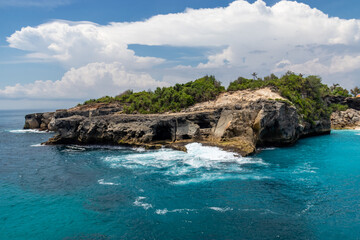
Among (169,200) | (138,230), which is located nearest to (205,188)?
(169,200)

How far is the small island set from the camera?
4622cm

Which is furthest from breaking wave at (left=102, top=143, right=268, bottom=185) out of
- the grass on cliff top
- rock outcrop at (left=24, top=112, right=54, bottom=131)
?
rock outcrop at (left=24, top=112, right=54, bottom=131)

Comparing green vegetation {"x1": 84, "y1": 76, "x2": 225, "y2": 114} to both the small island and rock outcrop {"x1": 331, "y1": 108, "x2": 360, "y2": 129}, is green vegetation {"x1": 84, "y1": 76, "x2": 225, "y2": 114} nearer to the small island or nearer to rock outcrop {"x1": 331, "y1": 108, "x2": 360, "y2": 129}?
the small island

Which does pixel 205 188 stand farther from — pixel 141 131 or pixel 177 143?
pixel 141 131

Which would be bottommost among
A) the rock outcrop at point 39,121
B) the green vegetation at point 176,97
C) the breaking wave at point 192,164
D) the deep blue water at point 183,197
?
the deep blue water at point 183,197

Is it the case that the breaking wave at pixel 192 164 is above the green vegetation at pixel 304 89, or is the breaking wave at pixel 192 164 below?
below

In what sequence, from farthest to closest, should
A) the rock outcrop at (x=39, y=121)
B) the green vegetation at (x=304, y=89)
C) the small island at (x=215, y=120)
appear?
the rock outcrop at (x=39, y=121)
the green vegetation at (x=304, y=89)
the small island at (x=215, y=120)

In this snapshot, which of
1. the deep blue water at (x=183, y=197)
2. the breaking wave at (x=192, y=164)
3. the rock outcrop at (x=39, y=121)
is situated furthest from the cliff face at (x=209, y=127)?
the rock outcrop at (x=39, y=121)

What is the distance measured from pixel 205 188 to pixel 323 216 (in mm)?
10696

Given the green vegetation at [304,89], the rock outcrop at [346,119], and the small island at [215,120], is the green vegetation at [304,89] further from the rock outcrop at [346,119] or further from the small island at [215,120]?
the rock outcrop at [346,119]

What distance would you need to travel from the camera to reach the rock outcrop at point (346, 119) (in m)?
81.8

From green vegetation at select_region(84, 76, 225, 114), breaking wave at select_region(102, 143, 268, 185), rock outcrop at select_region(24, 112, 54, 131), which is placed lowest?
breaking wave at select_region(102, 143, 268, 185)

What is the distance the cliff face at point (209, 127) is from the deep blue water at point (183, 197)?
6.20 metres

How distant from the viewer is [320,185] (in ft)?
89.4
